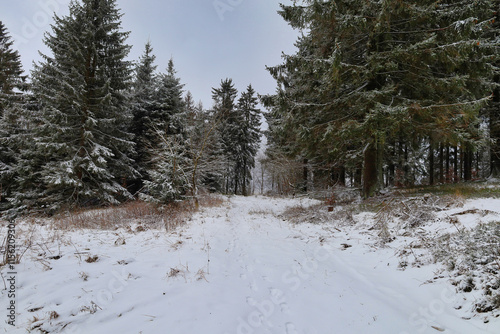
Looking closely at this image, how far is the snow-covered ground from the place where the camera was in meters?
2.24

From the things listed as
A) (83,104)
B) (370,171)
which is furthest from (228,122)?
(370,171)

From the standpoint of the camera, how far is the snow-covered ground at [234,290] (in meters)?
2.24

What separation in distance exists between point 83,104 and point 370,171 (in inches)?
618

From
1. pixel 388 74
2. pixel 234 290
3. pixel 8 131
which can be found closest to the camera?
pixel 234 290

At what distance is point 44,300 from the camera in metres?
2.43

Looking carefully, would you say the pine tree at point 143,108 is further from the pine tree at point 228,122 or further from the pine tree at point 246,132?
the pine tree at point 246,132

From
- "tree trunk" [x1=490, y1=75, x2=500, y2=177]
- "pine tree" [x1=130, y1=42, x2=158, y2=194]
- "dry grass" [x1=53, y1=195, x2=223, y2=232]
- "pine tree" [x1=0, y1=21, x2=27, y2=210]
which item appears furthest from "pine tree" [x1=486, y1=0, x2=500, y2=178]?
"pine tree" [x1=0, y1=21, x2=27, y2=210]

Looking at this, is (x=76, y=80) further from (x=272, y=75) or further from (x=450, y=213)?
(x=450, y=213)

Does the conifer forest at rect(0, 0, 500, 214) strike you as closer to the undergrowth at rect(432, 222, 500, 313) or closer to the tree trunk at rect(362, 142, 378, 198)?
the tree trunk at rect(362, 142, 378, 198)

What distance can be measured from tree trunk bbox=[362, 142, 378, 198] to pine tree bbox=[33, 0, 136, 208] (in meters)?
13.5

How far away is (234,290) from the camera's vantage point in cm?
308

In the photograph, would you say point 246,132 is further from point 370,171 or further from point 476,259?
point 476,259

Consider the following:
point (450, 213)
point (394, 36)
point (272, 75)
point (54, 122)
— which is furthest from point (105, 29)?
point (450, 213)

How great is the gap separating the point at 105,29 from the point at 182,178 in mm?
11653
